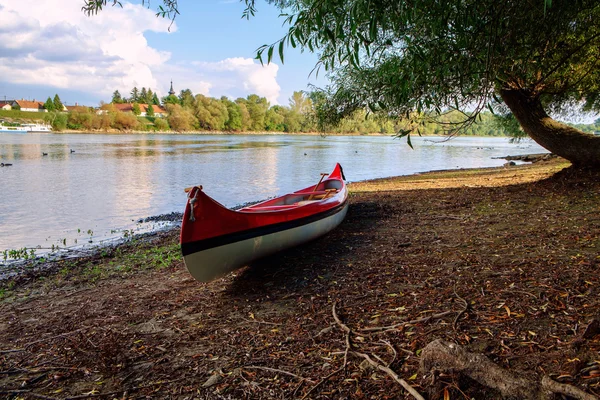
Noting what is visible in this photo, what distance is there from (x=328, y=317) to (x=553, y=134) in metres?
8.93

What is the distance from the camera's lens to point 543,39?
4.88 m

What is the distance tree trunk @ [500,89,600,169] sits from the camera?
31.7ft

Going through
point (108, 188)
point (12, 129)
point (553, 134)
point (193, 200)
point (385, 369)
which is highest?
point (12, 129)

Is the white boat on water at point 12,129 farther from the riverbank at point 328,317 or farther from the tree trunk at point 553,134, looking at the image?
the tree trunk at point 553,134

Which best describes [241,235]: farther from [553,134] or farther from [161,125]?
[161,125]

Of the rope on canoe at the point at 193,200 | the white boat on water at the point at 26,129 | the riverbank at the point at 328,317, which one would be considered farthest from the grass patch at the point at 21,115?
the rope on canoe at the point at 193,200

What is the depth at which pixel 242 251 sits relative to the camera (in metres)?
5.30

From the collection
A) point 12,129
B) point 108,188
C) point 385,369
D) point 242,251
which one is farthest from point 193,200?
point 12,129

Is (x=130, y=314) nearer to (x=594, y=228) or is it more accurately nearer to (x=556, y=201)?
(x=594, y=228)

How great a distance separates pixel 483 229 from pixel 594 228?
1.44 m

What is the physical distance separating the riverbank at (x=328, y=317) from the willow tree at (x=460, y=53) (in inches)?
67.1

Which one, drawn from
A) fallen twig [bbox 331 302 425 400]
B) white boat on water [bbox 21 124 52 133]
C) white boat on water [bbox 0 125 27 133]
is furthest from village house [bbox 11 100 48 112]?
fallen twig [bbox 331 302 425 400]

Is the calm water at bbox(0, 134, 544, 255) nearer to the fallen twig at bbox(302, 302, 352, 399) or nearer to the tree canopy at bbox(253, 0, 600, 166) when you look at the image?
the tree canopy at bbox(253, 0, 600, 166)

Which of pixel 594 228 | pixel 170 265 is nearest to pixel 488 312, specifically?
pixel 594 228
